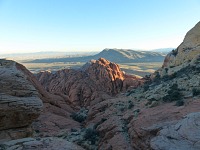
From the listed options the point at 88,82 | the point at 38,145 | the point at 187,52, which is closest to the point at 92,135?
the point at 38,145

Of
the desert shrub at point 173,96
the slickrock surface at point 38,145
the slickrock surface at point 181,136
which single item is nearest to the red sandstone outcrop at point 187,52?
the desert shrub at point 173,96

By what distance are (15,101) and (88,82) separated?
45.4 meters

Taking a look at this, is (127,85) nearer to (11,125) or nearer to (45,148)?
(11,125)

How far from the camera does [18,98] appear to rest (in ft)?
75.3

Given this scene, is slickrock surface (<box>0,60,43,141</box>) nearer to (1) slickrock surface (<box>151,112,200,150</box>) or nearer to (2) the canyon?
(2) the canyon

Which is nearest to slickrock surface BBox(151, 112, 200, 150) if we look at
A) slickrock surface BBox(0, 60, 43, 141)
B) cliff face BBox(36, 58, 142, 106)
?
slickrock surface BBox(0, 60, 43, 141)

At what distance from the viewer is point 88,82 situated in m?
67.9

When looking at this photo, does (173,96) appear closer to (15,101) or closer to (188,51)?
(15,101)

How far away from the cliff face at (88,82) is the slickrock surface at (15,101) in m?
37.2

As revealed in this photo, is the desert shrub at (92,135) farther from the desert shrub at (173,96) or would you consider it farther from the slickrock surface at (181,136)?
the slickrock surface at (181,136)

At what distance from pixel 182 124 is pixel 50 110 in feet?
89.1

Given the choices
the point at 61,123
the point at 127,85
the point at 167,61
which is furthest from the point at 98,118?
the point at 127,85

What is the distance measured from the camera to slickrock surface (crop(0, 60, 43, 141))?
73.2ft

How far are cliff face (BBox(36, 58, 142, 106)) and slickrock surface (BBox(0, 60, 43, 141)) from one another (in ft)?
122
